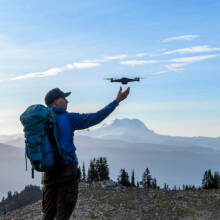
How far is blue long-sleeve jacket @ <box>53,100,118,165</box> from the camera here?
21.7 feet

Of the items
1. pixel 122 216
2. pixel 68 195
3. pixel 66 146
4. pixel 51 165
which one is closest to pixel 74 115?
pixel 66 146

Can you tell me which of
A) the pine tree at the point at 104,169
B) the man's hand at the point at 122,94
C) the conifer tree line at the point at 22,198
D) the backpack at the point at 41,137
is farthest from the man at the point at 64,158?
the conifer tree line at the point at 22,198

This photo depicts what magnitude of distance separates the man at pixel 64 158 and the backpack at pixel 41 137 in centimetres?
16

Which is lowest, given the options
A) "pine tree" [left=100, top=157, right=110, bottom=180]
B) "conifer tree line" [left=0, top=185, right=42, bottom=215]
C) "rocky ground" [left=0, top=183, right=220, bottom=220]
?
"conifer tree line" [left=0, top=185, right=42, bottom=215]

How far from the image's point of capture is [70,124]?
6809 millimetres

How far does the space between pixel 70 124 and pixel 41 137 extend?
67cm

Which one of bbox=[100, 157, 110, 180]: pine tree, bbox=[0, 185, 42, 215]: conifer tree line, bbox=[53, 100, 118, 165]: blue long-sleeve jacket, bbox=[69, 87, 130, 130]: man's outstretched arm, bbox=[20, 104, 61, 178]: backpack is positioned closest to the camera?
bbox=[20, 104, 61, 178]: backpack

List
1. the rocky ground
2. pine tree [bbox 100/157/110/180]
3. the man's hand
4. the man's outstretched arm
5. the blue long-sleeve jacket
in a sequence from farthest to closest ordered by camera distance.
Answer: pine tree [bbox 100/157/110/180], the rocky ground, the man's hand, the man's outstretched arm, the blue long-sleeve jacket

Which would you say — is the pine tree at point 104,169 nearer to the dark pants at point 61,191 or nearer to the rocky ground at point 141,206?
the rocky ground at point 141,206

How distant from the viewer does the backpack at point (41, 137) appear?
21.0ft

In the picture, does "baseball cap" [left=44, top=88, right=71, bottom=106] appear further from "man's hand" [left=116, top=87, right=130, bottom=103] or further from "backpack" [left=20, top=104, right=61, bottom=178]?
"man's hand" [left=116, top=87, right=130, bottom=103]

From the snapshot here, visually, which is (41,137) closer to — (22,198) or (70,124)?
(70,124)

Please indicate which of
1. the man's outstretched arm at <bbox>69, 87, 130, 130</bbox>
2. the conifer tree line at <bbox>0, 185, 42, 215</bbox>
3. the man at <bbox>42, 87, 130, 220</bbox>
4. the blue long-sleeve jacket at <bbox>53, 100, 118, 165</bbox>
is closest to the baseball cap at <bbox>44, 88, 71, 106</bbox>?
the man at <bbox>42, 87, 130, 220</bbox>

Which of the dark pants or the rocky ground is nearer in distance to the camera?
the dark pants
